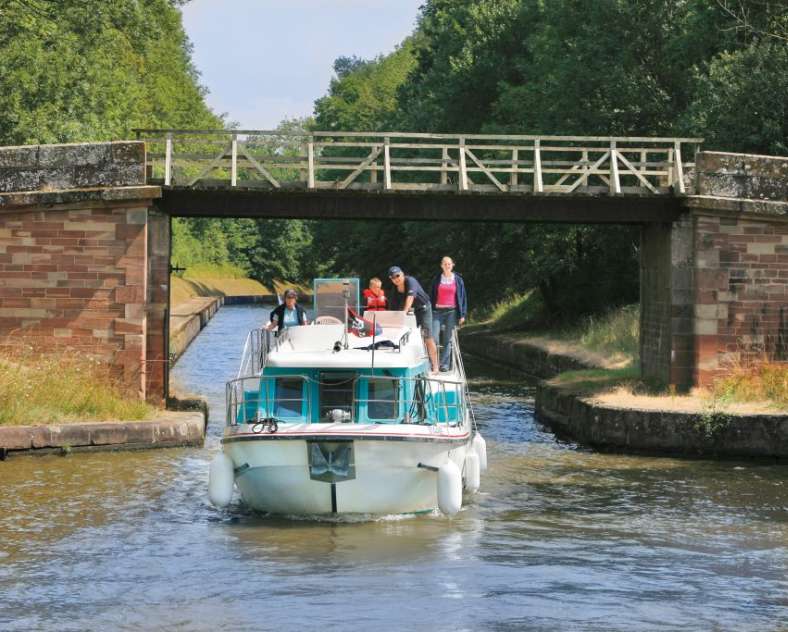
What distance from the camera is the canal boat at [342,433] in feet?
62.5

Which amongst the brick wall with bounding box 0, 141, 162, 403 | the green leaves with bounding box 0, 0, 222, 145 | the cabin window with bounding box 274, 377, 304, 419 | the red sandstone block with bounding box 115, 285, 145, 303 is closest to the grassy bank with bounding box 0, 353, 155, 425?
the brick wall with bounding box 0, 141, 162, 403

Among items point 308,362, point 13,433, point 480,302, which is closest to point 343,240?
point 480,302

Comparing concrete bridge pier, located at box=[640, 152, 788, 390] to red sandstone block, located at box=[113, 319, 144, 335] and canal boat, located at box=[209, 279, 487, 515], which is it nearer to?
canal boat, located at box=[209, 279, 487, 515]

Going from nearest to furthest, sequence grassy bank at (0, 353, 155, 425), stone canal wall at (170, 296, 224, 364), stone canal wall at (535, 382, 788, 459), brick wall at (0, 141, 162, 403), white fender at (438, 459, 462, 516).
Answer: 1. white fender at (438, 459, 462, 516)
2. grassy bank at (0, 353, 155, 425)
3. stone canal wall at (535, 382, 788, 459)
4. brick wall at (0, 141, 162, 403)
5. stone canal wall at (170, 296, 224, 364)

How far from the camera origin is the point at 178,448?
26922 mm

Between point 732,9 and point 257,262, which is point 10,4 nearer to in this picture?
point 732,9

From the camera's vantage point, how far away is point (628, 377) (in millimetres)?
33156

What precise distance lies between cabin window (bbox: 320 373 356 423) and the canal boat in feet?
0.04

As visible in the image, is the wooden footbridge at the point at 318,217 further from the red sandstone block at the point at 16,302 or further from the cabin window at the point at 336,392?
the cabin window at the point at 336,392

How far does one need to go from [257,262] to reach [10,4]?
8234cm

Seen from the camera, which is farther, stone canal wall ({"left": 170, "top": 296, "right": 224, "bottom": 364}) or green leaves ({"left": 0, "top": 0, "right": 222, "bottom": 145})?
stone canal wall ({"left": 170, "top": 296, "right": 224, "bottom": 364})

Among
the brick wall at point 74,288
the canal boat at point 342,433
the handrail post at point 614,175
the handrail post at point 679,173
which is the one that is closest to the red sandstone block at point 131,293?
the brick wall at point 74,288

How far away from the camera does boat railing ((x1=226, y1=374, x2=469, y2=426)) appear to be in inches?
776

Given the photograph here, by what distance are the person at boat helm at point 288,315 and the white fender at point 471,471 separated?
3.40m
